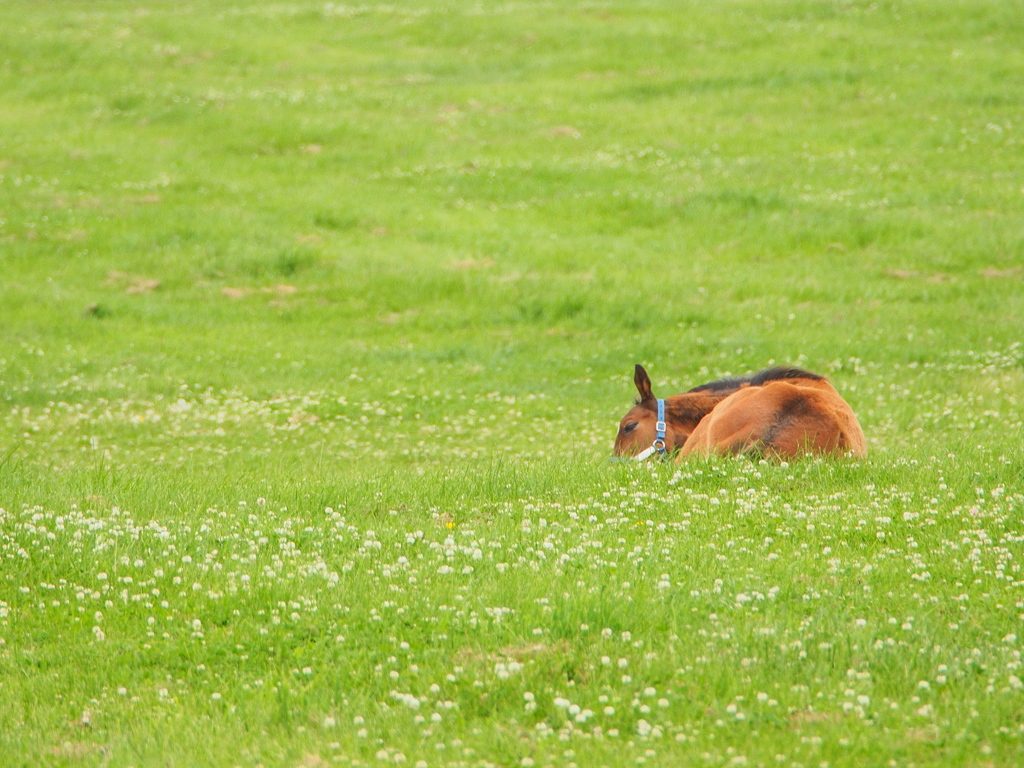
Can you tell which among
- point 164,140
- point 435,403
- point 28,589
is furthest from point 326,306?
point 28,589

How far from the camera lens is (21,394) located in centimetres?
2062

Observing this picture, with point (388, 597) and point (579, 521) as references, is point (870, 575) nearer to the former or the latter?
point (579, 521)

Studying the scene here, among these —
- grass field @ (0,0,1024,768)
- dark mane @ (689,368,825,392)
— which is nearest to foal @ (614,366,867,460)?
dark mane @ (689,368,825,392)

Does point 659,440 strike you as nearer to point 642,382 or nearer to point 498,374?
point 642,382

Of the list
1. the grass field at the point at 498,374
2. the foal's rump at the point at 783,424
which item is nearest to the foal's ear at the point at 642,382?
the foal's rump at the point at 783,424

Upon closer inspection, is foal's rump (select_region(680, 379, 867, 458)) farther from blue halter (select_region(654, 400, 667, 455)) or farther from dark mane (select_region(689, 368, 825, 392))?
blue halter (select_region(654, 400, 667, 455))

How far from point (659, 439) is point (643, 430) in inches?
10.7

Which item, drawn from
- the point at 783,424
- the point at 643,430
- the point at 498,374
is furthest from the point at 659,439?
the point at 498,374

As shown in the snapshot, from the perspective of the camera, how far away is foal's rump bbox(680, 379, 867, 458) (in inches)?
453

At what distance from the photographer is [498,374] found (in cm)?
2180

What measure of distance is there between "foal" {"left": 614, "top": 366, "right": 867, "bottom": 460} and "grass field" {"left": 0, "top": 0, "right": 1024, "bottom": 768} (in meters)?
0.62

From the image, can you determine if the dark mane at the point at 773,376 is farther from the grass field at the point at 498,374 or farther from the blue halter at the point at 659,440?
the grass field at the point at 498,374

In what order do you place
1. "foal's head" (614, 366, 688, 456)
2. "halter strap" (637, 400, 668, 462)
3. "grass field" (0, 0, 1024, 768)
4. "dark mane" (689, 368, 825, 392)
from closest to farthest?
1. "grass field" (0, 0, 1024, 768)
2. "dark mane" (689, 368, 825, 392)
3. "halter strap" (637, 400, 668, 462)
4. "foal's head" (614, 366, 688, 456)

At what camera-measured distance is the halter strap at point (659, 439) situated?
509 inches
